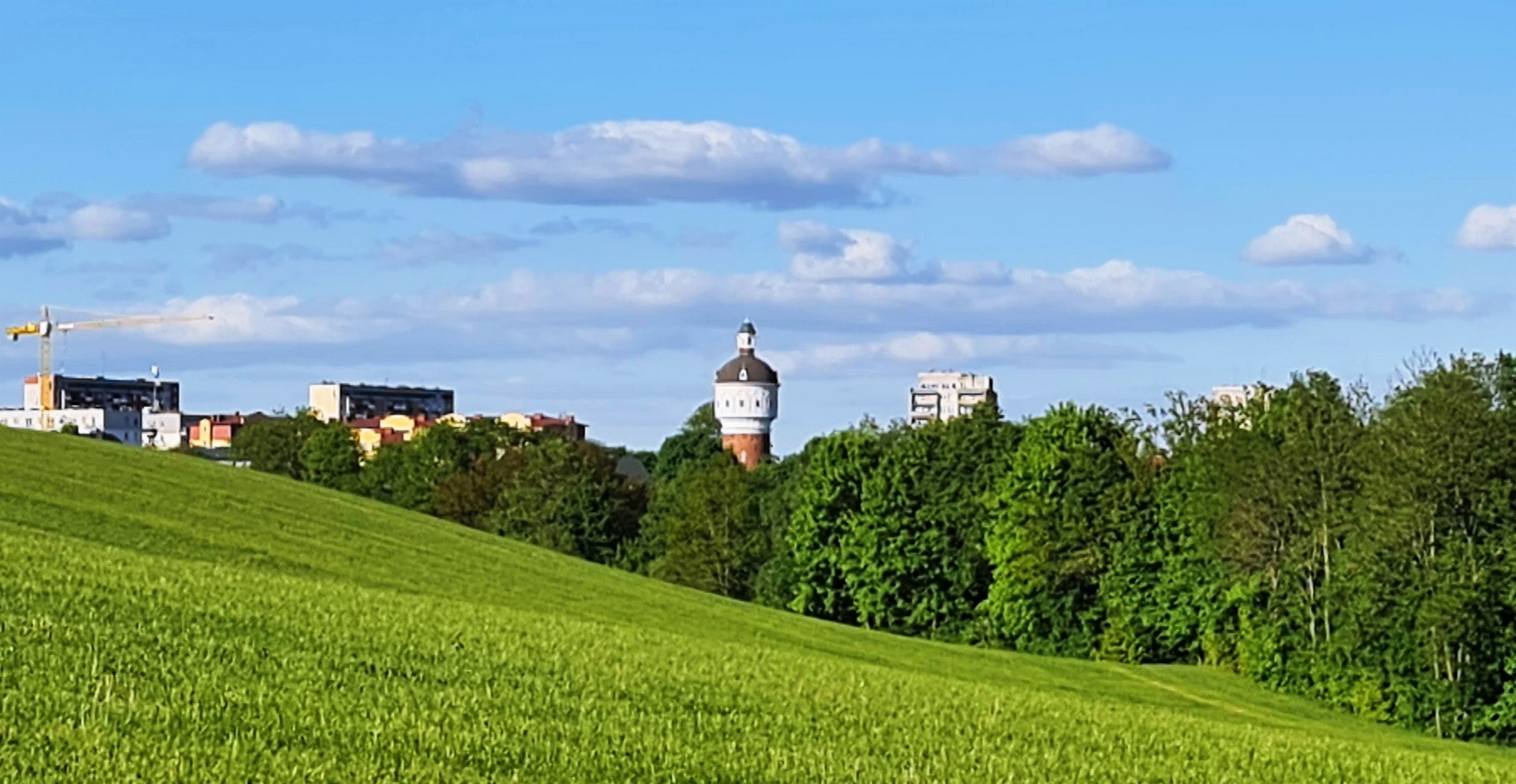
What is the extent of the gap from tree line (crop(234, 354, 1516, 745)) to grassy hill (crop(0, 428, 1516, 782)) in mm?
24178

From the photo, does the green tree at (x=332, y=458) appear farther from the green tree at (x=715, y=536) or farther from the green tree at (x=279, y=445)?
the green tree at (x=715, y=536)

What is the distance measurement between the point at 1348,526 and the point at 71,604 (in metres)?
63.9

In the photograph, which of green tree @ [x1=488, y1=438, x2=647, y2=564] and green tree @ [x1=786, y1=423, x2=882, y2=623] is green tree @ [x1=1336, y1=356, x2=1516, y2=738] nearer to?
green tree @ [x1=786, y1=423, x2=882, y2=623]

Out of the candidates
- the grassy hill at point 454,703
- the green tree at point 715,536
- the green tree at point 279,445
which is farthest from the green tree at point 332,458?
the grassy hill at point 454,703

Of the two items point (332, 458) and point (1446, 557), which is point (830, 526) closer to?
point (1446, 557)

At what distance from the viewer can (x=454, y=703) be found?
23.6m

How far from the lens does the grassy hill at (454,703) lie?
18906 millimetres

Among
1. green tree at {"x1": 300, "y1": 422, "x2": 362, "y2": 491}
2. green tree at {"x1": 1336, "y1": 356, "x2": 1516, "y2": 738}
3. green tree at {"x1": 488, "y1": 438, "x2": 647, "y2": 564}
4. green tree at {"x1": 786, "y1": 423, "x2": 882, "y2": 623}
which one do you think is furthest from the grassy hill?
green tree at {"x1": 300, "y1": 422, "x2": 362, "y2": 491}

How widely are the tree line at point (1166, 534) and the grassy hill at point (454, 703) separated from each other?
79.3ft

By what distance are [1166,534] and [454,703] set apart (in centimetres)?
7855

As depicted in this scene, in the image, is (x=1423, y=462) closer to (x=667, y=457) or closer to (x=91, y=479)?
(x=91, y=479)

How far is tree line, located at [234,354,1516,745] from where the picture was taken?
77.7 metres

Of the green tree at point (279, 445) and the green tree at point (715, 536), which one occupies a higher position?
the green tree at point (279, 445)

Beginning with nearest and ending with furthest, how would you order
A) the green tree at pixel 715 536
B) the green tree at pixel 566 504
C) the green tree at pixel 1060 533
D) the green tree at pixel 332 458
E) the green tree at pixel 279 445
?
the green tree at pixel 1060 533, the green tree at pixel 715 536, the green tree at pixel 566 504, the green tree at pixel 332 458, the green tree at pixel 279 445
